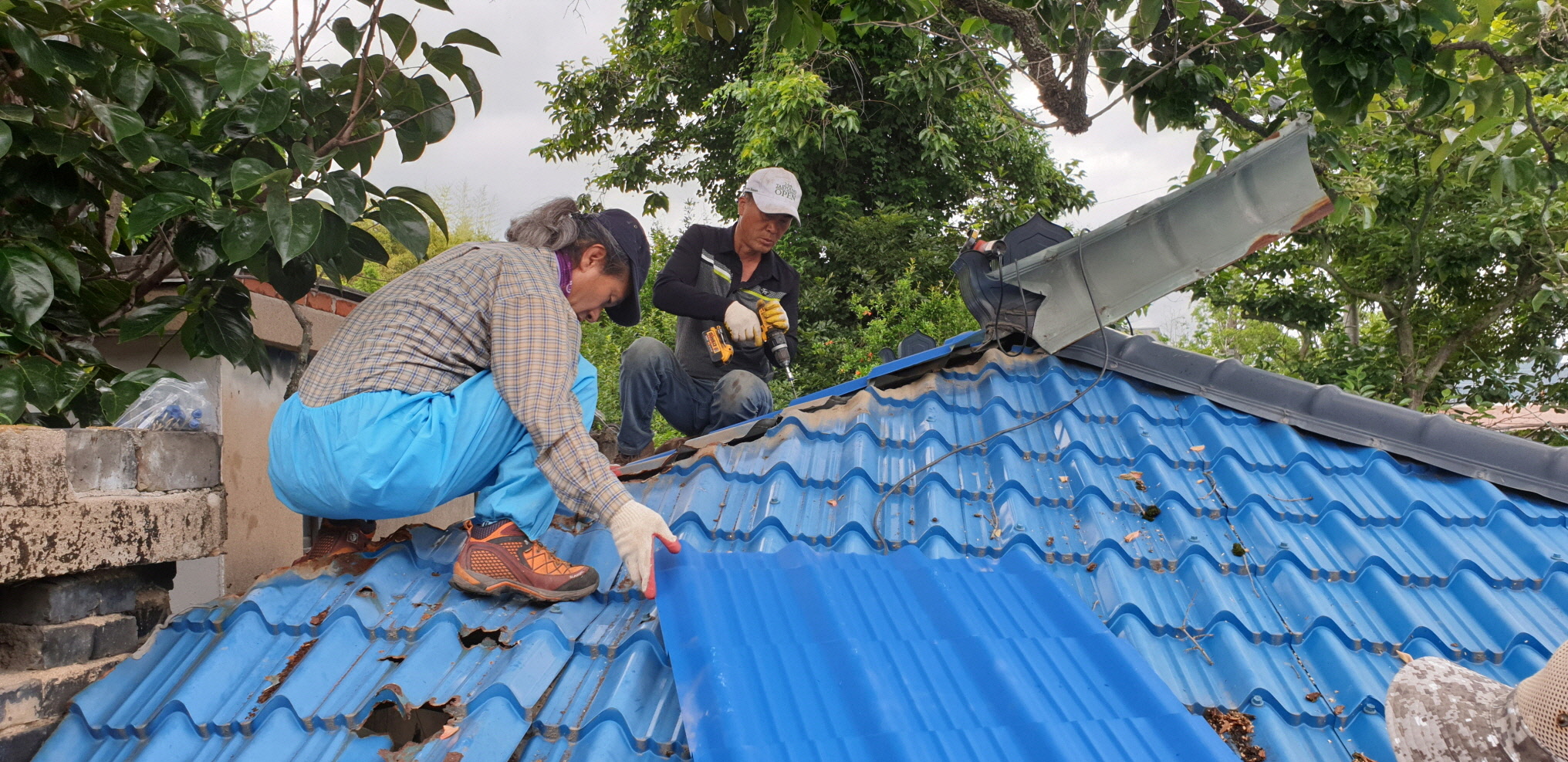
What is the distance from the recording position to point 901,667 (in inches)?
78.6

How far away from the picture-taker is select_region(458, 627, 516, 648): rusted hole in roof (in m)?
2.20

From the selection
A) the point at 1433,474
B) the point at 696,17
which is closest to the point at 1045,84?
the point at 696,17

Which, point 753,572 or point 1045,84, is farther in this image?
point 1045,84

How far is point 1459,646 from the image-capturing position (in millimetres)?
2412

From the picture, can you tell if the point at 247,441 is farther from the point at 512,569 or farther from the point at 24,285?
the point at 512,569

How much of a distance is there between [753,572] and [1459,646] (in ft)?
5.98

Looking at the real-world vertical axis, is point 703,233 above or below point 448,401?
above

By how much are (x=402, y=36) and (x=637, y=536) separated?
1709 mm

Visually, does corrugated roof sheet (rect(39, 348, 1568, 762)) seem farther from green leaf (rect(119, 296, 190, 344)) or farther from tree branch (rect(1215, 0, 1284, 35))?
tree branch (rect(1215, 0, 1284, 35))

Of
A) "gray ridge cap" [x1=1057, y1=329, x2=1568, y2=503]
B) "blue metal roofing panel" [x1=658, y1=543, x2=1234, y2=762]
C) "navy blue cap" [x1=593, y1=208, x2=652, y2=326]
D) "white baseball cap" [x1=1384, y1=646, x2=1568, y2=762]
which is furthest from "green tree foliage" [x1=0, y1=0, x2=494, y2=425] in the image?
"gray ridge cap" [x1=1057, y1=329, x2=1568, y2=503]

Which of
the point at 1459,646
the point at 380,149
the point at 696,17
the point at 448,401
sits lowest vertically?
the point at 1459,646

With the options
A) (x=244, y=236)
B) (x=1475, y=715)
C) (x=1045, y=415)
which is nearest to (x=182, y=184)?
(x=244, y=236)

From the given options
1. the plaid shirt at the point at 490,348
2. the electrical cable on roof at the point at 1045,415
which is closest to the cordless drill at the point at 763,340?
the electrical cable on roof at the point at 1045,415

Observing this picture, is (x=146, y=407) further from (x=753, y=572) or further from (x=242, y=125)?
(x=753, y=572)
